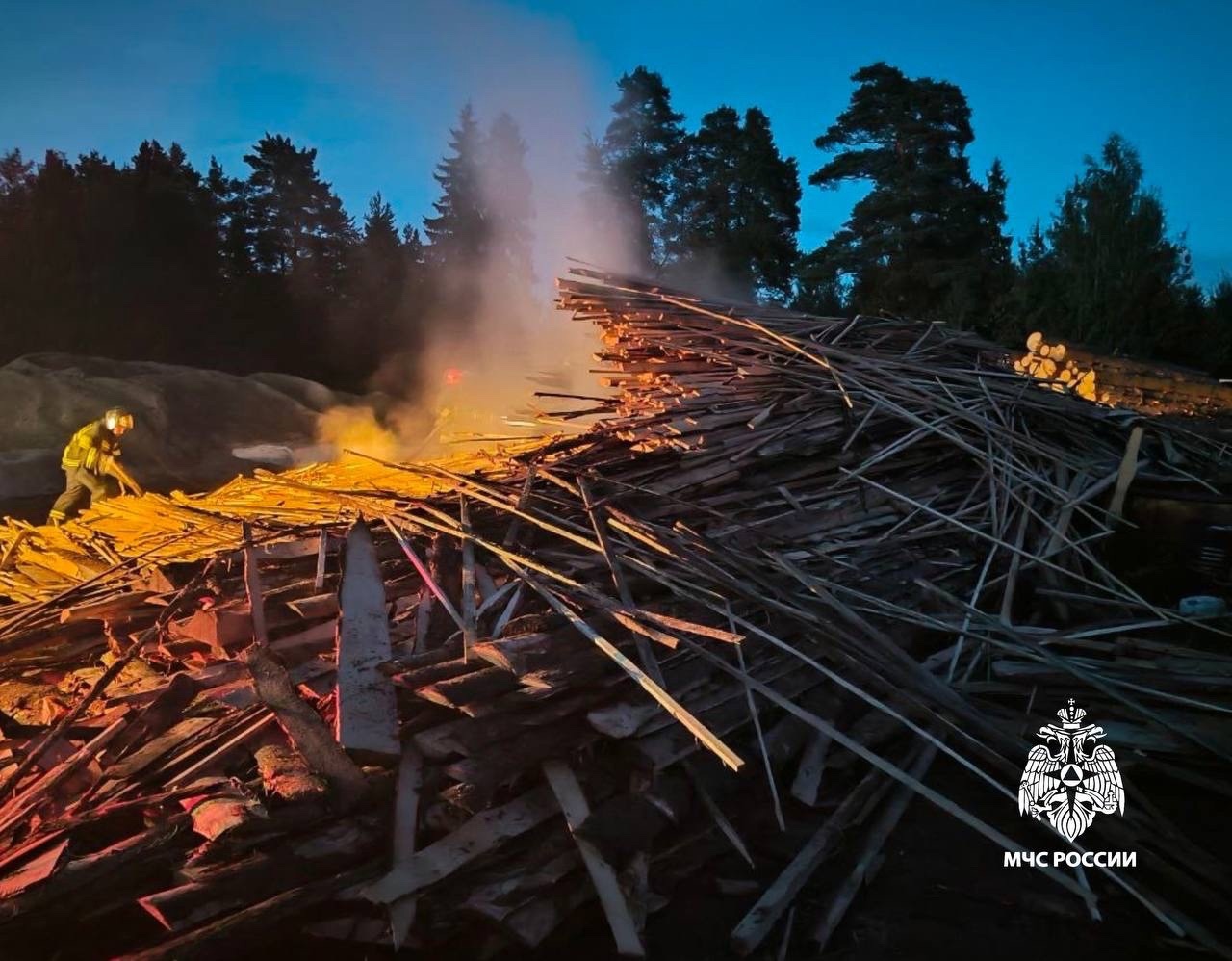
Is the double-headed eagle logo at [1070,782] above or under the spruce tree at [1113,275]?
under

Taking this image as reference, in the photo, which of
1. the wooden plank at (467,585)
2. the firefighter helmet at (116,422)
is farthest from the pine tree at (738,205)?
the wooden plank at (467,585)

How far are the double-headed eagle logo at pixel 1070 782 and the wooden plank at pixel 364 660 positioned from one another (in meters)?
2.50

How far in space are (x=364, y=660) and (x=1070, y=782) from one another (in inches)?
113

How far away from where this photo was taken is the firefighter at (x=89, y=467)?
9.01 m

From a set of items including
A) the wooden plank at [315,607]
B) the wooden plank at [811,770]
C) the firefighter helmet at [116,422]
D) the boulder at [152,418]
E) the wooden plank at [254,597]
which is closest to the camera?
the wooden plank at [811,770]

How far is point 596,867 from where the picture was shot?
2668mm

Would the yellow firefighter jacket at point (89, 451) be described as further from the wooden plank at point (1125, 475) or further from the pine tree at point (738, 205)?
the pine tree at point (738, 205)

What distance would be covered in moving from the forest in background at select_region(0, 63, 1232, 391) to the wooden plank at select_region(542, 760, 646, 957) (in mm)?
18479

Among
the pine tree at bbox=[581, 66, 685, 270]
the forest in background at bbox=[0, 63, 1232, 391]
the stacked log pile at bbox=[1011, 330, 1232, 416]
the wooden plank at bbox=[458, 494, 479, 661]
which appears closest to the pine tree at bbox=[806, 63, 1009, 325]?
the forest in background at bbox=[0, 63, 1232, 391]

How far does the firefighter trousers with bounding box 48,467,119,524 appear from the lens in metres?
9.03

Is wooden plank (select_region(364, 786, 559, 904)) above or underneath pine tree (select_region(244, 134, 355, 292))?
underneath

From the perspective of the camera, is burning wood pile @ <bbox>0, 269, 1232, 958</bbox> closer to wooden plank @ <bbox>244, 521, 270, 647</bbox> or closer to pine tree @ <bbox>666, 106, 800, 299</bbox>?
wooden plank @ <bbox>244, 521, 270, 647</bbox>

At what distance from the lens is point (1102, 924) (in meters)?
2.61

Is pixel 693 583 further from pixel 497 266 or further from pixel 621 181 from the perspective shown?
pixel 621 181
